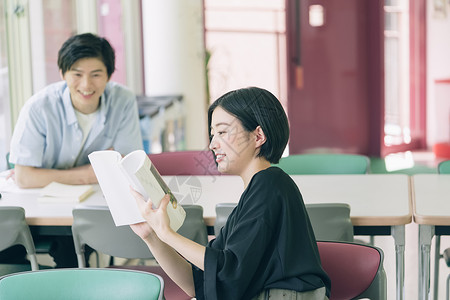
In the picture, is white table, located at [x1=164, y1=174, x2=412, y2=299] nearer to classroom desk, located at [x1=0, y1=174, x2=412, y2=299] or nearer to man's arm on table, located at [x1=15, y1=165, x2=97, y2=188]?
classroom desk, located at [x1=0, y1=174, x2=412, y2=299]

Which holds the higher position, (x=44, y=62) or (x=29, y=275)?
(x=44, y=62)

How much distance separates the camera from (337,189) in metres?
2.74

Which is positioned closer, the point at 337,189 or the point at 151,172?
the point at 151,172

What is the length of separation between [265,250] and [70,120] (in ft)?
5.83

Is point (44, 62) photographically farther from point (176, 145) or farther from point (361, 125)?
point (361, 125)

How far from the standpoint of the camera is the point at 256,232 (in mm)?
1456

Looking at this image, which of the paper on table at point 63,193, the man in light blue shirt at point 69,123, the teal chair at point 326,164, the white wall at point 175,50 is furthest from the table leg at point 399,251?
the white wall at point 175,50

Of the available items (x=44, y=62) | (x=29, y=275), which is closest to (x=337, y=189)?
(x=29, y=275)

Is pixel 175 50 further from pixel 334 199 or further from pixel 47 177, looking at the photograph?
pixel 334 199

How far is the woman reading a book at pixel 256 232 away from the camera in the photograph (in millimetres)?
1472

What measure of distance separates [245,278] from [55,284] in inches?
18.5

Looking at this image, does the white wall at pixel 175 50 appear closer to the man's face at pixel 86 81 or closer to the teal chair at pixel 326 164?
the teal chair at pixel 326 164

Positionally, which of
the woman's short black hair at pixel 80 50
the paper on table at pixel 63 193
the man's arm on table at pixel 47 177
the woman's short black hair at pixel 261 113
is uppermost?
the woman's short black hair at pixel 80 50

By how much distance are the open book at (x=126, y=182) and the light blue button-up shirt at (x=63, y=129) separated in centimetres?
152
